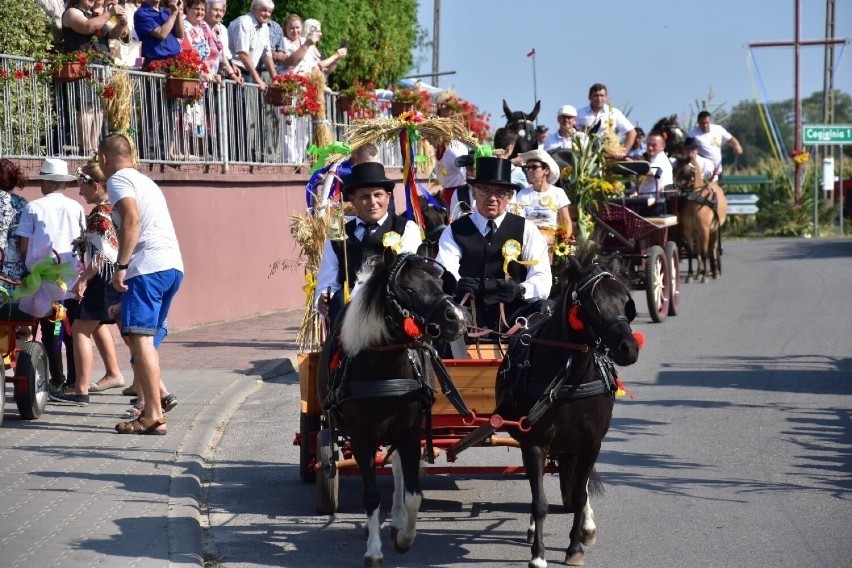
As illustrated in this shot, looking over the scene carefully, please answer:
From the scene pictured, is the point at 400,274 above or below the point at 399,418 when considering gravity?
above

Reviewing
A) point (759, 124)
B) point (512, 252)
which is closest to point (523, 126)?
point (512, 252)

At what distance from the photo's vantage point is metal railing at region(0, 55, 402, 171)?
547 inches

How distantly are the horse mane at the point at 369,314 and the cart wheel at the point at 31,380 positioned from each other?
14.4ft

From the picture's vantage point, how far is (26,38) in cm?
1427

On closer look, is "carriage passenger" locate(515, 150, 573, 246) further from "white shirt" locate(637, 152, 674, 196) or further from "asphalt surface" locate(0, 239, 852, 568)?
"white shirt" locate(637, 152, 674, 196)

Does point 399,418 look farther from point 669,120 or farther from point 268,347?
point 669,120

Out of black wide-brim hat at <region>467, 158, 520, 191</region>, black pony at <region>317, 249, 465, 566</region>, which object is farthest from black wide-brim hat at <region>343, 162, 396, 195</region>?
black pony at <region>317, 249, 465, 566</region>

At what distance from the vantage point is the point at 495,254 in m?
8.34

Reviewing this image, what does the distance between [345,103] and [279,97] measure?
208 cm

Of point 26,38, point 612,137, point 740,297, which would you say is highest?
point 26,38

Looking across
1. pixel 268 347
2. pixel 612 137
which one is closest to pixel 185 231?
pixel 268 347

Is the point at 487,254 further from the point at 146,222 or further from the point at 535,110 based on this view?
the point at 535,110

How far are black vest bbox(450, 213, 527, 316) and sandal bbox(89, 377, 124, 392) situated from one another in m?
4.75

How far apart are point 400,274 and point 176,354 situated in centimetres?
802
